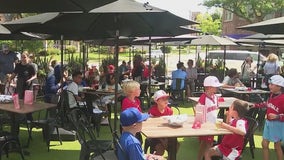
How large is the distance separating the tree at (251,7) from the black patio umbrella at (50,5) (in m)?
34.8

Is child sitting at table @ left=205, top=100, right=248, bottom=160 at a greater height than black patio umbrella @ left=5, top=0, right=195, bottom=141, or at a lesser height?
lesser

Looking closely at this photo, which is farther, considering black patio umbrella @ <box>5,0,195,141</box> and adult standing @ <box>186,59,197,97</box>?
adult standing @ <box>186,59,197,97</box>

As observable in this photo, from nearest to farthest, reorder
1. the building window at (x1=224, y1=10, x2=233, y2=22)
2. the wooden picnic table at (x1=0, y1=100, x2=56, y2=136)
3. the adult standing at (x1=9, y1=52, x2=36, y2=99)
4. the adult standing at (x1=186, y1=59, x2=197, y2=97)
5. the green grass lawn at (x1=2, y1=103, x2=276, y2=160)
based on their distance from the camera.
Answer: the wooden picnic table at (x1=0, y1=100, x2=56, y2=136)
the green grass lawn at (x1=2, y1=103, x2=276, y2=160)
the adult standing at (x1=9, y1=52, x2=36, y2=99)
the adult standing at (x1=186, y1=59, x2=197, y2=97)
the building window at (x1=224, y1=10, x2=233, y2=22)

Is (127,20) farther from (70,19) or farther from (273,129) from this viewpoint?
(273,129)

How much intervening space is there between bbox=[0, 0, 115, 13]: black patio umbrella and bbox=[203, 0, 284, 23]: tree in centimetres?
3478

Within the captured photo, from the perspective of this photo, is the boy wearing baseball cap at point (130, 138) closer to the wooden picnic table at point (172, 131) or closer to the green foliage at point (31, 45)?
the wooden picnic table at point (172, 131)

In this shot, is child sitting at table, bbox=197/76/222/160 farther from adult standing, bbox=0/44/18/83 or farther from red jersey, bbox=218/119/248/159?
adult standing, bbox=0/44/18/83

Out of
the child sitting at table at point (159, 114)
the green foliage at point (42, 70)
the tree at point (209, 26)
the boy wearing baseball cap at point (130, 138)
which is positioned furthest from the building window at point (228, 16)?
the boy wearing baseball cap at point (130, 138)

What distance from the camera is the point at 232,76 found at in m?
10.9

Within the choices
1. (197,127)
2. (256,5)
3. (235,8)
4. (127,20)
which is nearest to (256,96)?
(127,20)

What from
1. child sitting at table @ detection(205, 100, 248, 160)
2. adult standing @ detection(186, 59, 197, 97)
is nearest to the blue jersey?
child sitting at table @ detection(205, 100, 248, 160)

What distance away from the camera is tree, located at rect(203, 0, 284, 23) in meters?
37.0

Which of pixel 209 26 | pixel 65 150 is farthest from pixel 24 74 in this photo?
pixel 209 26

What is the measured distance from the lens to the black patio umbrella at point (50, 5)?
4.56 meters
